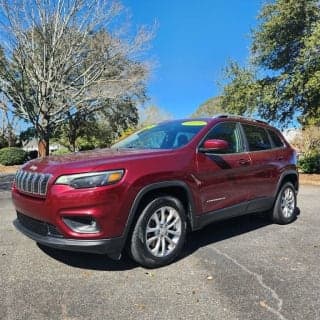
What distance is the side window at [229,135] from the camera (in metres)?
5.60

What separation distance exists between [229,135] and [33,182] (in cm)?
275

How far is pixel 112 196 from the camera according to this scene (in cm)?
422

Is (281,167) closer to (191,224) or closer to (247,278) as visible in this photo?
(191,224)

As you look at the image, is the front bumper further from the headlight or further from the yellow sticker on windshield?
the yellow sticker on windshield

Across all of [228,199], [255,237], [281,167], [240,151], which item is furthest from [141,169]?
[281,167]

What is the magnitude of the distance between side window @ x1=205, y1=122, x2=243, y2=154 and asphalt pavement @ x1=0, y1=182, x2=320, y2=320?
4.23ft

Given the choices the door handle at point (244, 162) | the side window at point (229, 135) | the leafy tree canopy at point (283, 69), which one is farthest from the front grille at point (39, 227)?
the leafy tree canopy at point (283, 69)

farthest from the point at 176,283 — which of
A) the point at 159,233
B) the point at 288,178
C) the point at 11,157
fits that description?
the point at 11,157

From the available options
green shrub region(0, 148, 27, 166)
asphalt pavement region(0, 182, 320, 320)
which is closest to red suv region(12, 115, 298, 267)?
asphalt pavement region(0, 182, 320, 320)

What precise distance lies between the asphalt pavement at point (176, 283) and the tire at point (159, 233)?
0.14 meters

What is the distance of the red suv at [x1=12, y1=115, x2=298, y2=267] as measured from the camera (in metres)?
4.21

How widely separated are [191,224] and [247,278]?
3.25 ft

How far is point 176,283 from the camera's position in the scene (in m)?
4.25

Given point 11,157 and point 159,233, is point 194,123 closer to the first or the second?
point 159,233
